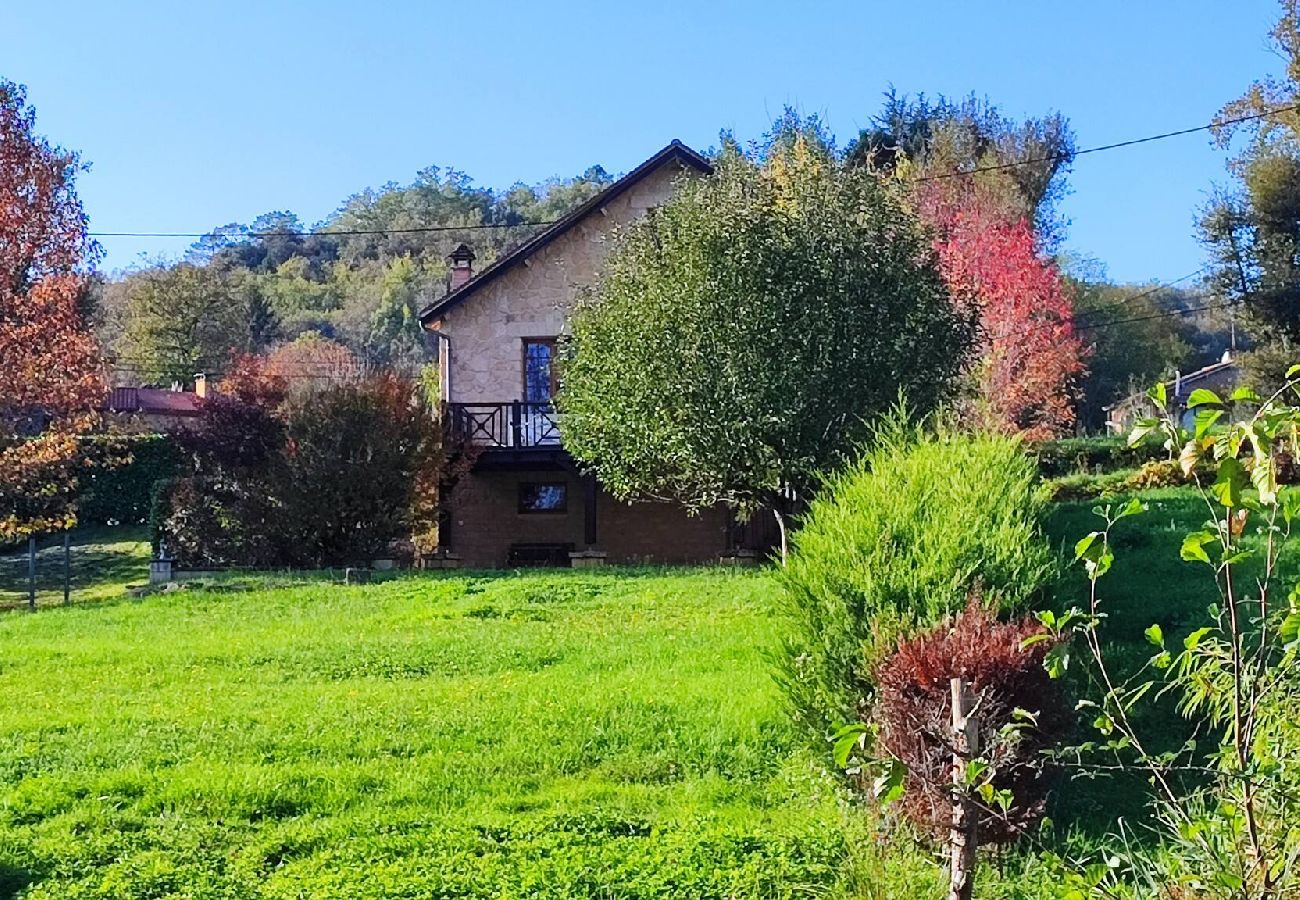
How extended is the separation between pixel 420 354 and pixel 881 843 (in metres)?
58.4

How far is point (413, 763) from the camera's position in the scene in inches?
280

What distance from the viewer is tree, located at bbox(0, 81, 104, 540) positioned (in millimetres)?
19094

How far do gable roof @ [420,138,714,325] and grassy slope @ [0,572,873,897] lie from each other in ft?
37.4

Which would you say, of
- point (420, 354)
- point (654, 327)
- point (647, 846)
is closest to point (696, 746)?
point (647, 846)

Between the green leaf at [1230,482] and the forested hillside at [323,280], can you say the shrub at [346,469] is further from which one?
the green leaf at [1230,482]

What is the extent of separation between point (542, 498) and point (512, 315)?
3.60m

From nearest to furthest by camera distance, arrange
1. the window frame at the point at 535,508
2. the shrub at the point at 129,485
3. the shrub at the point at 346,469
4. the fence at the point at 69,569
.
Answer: the shrub at the point at 346,469 → the fence at the point at 69,569 → the window frame at the point at 535,508 → the shrub at the point at 129,485

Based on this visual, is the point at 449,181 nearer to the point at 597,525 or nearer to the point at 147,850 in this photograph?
the point at 597,525

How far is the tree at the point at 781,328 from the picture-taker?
48.1ft

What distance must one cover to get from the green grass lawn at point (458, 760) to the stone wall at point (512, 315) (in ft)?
35.0

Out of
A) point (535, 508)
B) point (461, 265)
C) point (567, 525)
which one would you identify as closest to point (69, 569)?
point (535, 508)

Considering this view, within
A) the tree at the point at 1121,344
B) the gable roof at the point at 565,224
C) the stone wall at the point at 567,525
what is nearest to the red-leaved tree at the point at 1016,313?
the gable roof at the point at 565,224

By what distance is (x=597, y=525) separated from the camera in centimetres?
2309

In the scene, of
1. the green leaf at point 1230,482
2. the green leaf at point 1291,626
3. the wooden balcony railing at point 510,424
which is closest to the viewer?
the green leaf at point 1230,482
